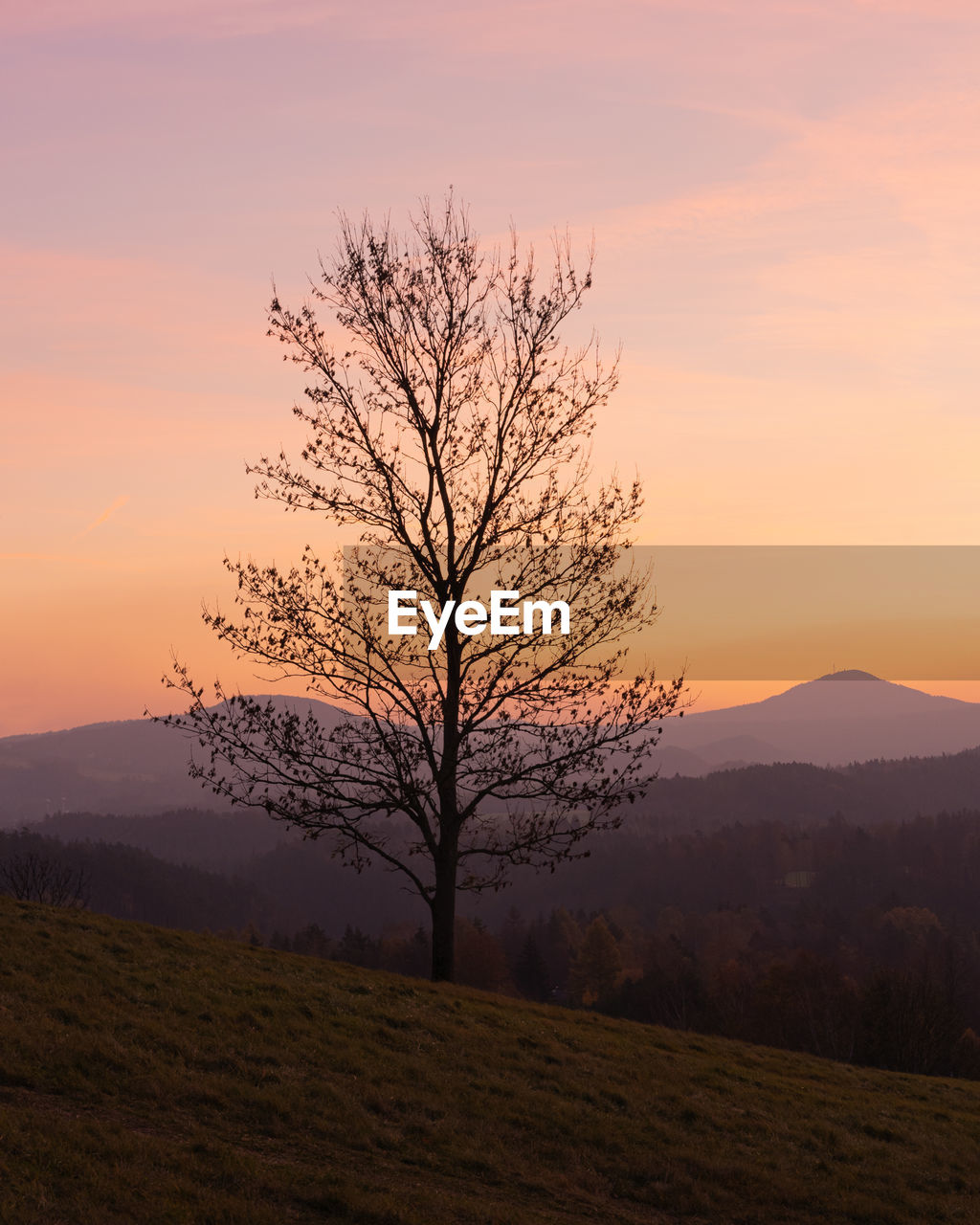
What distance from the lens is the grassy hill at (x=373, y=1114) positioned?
1115cm

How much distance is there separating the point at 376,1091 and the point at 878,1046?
58947 millimetres

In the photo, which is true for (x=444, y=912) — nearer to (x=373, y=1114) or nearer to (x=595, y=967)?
(x=373, y=1114)

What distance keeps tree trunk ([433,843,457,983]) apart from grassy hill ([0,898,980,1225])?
273 cm

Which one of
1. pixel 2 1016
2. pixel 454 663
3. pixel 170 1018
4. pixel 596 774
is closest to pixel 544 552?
pixel 454 663

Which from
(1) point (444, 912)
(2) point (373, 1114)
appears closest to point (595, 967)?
(1) point (444, 912)

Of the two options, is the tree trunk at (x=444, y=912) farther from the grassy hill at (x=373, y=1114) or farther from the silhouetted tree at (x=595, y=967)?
the silhouetted tree at (x=595, y=967)

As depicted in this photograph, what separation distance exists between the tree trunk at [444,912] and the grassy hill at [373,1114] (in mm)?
2727

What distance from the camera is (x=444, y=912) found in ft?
83.3

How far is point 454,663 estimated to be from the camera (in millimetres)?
25547

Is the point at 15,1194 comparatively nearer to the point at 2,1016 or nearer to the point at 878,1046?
the point at 2,1016

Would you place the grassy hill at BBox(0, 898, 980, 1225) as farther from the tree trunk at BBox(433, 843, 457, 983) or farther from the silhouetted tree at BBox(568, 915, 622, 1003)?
the silhouetted tree at BBox(568, 915, 622, 1003)

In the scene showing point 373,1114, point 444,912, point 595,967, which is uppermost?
point 444,912

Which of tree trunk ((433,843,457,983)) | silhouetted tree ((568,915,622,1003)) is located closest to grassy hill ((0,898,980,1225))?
tree trunk ((433,843,457,983))

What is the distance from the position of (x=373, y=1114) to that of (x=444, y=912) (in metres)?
10.9
